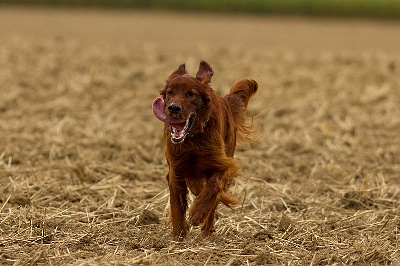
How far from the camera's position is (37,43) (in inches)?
617

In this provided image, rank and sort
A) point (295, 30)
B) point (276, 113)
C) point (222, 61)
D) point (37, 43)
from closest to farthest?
point (276, 113) < point (222, 61) < point (37, 43) < point (295, 30)

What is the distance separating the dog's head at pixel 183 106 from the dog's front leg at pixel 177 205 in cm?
46

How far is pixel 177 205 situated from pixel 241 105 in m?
1.06

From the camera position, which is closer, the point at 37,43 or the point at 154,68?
the point at 154,68

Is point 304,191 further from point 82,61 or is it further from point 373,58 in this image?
point 373,58

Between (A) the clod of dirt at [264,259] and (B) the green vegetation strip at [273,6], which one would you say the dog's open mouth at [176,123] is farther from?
(B) the green vegetation strip at [273,6]

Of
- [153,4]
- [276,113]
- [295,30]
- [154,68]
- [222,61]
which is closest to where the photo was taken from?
[276,113]

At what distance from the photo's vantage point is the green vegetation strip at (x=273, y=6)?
2445 centimetres

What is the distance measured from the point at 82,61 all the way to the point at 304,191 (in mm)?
7565

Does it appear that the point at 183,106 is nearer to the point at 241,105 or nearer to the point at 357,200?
the point at 241,105

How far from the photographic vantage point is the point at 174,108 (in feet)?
15.3

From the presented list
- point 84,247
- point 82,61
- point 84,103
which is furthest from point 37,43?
point 84,247

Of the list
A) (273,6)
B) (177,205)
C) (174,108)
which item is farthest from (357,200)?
(273,6)

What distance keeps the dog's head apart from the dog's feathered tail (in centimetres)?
87
